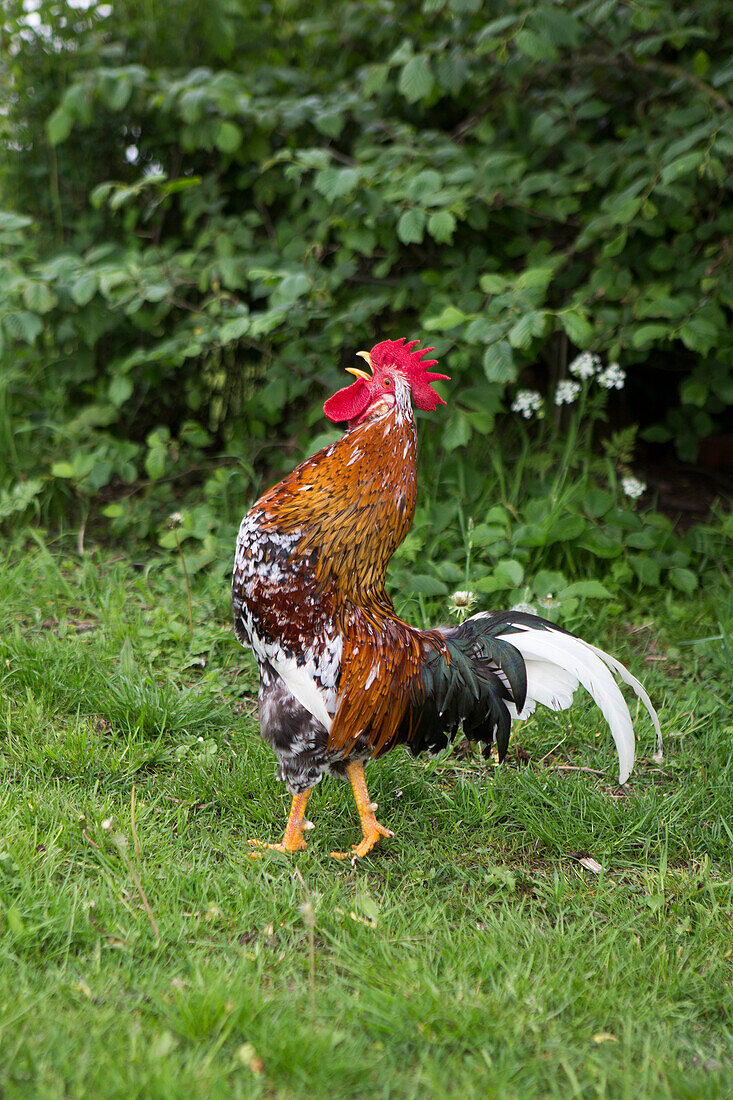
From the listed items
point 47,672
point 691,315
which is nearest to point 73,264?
point 47,672

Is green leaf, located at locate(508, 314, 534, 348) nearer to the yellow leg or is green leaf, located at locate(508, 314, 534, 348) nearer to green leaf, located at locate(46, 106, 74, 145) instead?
the yellow leg

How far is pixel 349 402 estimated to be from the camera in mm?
2361

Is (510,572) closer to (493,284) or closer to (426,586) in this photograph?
(426,586)

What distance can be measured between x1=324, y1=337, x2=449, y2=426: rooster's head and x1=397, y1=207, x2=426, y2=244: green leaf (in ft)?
3.76

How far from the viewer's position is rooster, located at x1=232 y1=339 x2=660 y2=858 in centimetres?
224

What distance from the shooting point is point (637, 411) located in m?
5.18

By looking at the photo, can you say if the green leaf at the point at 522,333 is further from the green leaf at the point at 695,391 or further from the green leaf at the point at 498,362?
the green leaf at the point at 695,391

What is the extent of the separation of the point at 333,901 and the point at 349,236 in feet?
9.33

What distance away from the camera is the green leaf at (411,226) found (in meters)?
3.33

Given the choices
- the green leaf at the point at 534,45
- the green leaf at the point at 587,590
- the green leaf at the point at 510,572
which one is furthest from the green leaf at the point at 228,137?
the green leaf at the point at 587,590

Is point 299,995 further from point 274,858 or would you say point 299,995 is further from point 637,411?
point 637,411

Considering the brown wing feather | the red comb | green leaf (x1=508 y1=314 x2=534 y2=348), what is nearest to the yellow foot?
the brown wing feather

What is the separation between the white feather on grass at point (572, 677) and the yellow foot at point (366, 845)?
561mm

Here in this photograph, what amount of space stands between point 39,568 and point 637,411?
364 cm
